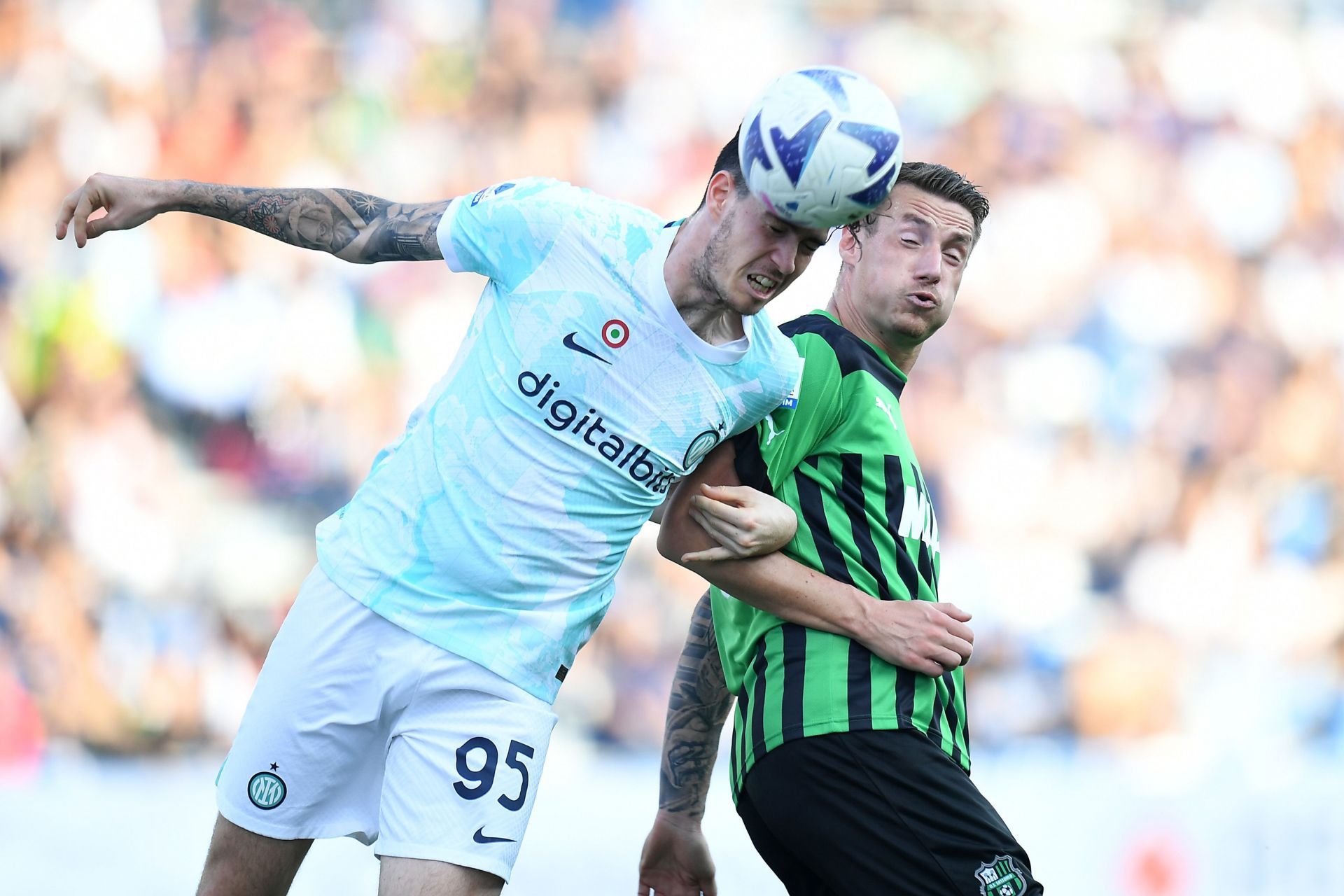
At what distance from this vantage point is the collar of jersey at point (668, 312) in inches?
119

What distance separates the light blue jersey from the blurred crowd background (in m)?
4.41

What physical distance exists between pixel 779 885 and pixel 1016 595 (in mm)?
2386

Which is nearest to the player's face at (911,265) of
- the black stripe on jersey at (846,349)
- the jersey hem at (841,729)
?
the black stripe on jersey at (846,349)

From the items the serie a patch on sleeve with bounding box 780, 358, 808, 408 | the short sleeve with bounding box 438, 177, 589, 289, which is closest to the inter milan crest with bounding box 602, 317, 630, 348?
the short sleeve with bounding box 438, 177, 589, 289

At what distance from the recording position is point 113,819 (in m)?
6.30

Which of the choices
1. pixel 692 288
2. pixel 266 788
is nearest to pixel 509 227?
pixel 692 288

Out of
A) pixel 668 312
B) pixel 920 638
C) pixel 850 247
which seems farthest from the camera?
pixel 850 247

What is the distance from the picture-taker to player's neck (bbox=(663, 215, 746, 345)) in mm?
2998

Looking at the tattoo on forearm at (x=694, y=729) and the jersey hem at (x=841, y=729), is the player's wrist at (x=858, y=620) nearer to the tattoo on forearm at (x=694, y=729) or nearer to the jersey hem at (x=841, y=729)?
the jersey hem at (x=841, y=729)

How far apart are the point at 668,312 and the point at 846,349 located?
52 centimetres

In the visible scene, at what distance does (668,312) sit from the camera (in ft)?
9.93

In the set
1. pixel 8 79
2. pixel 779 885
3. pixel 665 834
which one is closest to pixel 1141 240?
pixel 779 885

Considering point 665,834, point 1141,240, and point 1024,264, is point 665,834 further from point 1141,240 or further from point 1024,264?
point 1141,240

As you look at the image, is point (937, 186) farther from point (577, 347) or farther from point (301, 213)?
point (301, 213)
